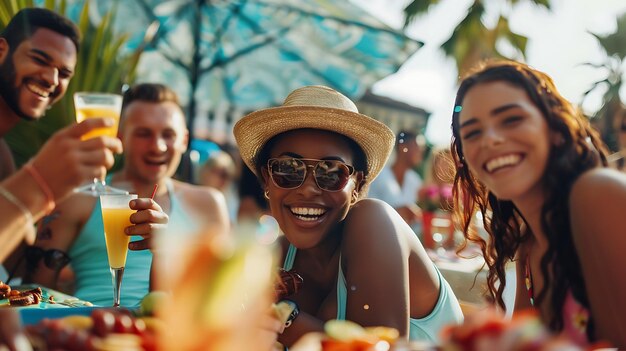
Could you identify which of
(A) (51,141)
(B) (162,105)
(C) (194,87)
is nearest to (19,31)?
(B) (162,105)

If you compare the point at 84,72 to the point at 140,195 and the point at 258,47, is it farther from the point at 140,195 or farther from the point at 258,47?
the point at 258,47

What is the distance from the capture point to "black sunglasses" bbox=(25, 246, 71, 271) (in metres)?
3.60

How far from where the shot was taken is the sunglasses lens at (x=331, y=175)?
2539 mm

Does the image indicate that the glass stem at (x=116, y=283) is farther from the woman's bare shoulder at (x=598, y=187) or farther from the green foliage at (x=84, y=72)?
the green foliage at (x=84, y=72)

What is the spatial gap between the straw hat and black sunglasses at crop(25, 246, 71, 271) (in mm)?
1380

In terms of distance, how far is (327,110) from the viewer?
2.57m

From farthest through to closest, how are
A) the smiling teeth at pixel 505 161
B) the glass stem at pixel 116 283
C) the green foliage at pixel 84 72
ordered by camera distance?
the green foliage at pixel 84 72 → the glass stem at pixel 116 283 → the smiling teeth at pixel 505 161

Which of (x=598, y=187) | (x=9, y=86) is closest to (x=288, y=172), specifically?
(x=598, y=187)

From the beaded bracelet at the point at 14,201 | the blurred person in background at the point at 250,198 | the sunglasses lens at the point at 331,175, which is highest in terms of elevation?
the blurred person in background at the point at 250,198

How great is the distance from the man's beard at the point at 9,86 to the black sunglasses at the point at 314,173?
185 cm

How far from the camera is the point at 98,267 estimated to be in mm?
3787

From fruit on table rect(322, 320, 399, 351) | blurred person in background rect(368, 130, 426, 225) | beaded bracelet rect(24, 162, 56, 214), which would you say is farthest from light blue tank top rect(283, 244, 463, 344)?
blurred person in background rect(368, 130, 426, 225)

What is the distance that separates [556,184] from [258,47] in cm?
573

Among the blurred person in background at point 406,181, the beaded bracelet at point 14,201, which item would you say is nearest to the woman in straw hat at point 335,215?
the beaded bracelet at point 14,201
